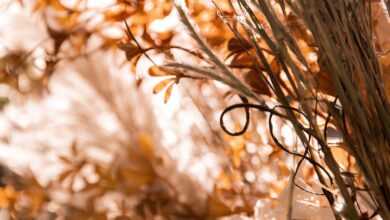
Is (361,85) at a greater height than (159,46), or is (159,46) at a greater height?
(159,46)

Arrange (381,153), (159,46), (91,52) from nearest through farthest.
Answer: (381,153) < (159,46) < (91,52)

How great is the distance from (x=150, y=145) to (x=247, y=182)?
0.16 m

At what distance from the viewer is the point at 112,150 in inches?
30.9

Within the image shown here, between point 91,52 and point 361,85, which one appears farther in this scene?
point 91,52

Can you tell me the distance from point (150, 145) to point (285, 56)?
0.46 metres

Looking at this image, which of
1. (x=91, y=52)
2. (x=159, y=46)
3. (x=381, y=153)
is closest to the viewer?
(x=381, y=153)

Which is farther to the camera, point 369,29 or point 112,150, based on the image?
point 112,150

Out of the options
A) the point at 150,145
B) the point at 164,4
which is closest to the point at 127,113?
the point at 150,145

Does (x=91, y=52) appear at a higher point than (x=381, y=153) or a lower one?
higher

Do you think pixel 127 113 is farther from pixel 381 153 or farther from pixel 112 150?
pixel 381 153

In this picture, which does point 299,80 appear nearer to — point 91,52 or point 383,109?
point 383,109

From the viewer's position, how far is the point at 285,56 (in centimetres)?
36

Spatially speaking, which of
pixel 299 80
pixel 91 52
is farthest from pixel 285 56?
pixel 91 52

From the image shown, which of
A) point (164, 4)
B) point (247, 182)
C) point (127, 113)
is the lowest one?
point (247, 182)
